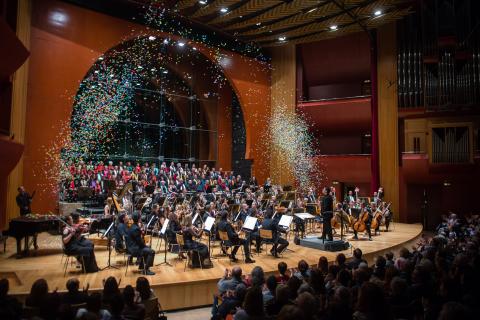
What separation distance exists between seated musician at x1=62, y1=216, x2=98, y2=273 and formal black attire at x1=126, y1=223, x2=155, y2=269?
0.75 meters

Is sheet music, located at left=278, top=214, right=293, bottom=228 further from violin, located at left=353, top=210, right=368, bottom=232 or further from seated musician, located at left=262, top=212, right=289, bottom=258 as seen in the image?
violin, located at left=353, top=210, right=368, bottom=232

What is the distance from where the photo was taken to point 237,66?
18.4 m

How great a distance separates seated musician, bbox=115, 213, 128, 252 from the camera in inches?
308

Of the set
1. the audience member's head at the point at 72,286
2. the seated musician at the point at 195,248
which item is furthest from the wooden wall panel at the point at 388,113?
the audience member's head at the point at 72,286

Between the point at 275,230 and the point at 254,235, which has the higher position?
the point at 275,230

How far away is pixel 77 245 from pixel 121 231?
2.77 feet

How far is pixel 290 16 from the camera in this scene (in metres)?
16.0

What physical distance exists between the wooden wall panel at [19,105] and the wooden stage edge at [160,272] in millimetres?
1254

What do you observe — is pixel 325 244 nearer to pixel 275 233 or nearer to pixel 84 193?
pixel 275 233

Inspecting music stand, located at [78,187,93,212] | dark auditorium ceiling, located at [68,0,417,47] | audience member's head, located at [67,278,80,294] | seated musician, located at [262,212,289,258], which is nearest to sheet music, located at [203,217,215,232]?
seated musician, located at [262,212,289,258]

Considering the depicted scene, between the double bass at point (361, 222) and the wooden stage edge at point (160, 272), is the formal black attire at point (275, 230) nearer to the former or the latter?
the wooden stage edge at point (160, 272)

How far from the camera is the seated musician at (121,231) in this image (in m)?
7.82

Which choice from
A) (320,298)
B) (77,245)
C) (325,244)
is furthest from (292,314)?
(325,244)

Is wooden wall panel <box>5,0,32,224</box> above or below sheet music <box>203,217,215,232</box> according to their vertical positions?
above
